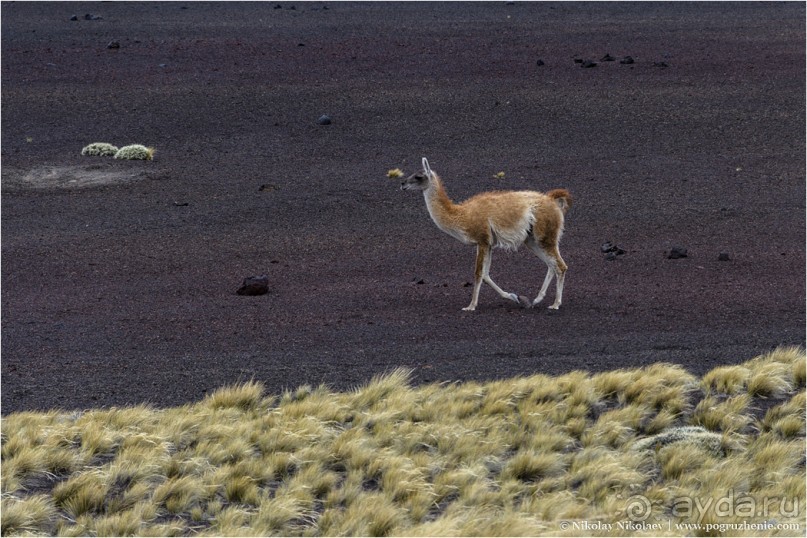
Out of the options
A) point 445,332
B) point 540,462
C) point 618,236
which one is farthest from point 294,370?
point 618,236

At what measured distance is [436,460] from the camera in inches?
372

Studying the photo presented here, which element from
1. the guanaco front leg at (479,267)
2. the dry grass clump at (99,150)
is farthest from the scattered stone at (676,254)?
the dry grass clump at (99,150)

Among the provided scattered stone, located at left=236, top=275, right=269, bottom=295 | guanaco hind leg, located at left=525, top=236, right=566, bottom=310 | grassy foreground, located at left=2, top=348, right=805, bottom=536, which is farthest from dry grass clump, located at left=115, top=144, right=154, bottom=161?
grassy foreground, located at left=2, top=348, right=805, bottom=536

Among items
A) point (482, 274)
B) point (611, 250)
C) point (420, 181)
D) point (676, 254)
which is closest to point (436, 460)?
point (482, 274)

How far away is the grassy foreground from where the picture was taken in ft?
27.4

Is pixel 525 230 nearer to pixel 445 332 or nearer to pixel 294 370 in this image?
pixel 445 332

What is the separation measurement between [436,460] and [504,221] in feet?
16.1

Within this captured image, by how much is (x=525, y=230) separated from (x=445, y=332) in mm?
1686

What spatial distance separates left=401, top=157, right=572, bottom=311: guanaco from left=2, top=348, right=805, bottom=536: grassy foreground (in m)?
2.97

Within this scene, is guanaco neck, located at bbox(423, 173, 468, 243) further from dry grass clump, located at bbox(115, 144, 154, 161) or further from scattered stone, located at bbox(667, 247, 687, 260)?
dry grass clump, located at bbox(115, 144, 154, 161)

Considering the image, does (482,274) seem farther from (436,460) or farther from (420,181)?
(436,460)

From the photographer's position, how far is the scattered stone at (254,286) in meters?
15.2

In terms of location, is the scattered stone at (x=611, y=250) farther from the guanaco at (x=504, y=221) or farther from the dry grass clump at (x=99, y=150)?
the dry grass clump at (x=99, y=150)

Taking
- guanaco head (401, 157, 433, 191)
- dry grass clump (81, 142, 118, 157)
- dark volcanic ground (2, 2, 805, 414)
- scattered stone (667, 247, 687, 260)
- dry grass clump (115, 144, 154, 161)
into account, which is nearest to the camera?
dark volcanic ground (2, 2, 805, 414)
